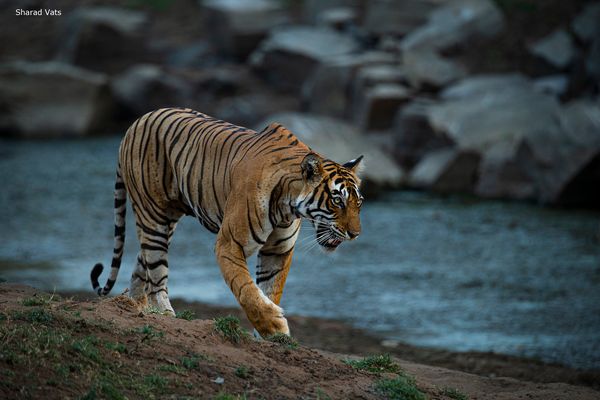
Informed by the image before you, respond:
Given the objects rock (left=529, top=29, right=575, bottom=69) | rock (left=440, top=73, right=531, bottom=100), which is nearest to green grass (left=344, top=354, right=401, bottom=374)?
rock (left=440, top=73, right=531, bottom=100)

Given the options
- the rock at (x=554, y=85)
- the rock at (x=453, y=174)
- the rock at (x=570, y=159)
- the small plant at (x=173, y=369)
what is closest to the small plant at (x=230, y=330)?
the small plant at (x=173, y=369)

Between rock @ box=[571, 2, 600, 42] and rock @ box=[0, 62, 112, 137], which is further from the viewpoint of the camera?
rock @ box=[0, 62, 112, 137]

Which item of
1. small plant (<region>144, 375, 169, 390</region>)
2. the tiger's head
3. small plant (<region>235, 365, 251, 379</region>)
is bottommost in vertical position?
small plant (<region>235, 365, 251, 379</region>)

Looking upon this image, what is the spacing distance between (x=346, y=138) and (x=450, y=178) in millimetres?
1859

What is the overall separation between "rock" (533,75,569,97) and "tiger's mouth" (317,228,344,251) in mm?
12525

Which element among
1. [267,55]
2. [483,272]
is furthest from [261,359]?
[267,55]

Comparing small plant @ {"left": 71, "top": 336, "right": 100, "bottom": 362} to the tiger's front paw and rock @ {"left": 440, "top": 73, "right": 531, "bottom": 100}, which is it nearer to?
the tiger's front paw

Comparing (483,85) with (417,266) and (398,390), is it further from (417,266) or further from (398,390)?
(398,390)

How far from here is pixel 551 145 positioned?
14.6m

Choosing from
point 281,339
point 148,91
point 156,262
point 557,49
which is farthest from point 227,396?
point 148,91

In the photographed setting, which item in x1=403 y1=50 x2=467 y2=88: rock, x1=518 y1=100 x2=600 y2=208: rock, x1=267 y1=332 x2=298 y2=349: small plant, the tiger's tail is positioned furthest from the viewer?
x1=403 y1=50 x2=467 y2=88: rock

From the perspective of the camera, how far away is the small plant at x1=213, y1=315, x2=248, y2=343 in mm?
5703

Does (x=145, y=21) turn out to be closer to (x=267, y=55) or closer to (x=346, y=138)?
(x=267, y=55)

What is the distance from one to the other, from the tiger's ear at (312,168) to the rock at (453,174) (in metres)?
10.2
